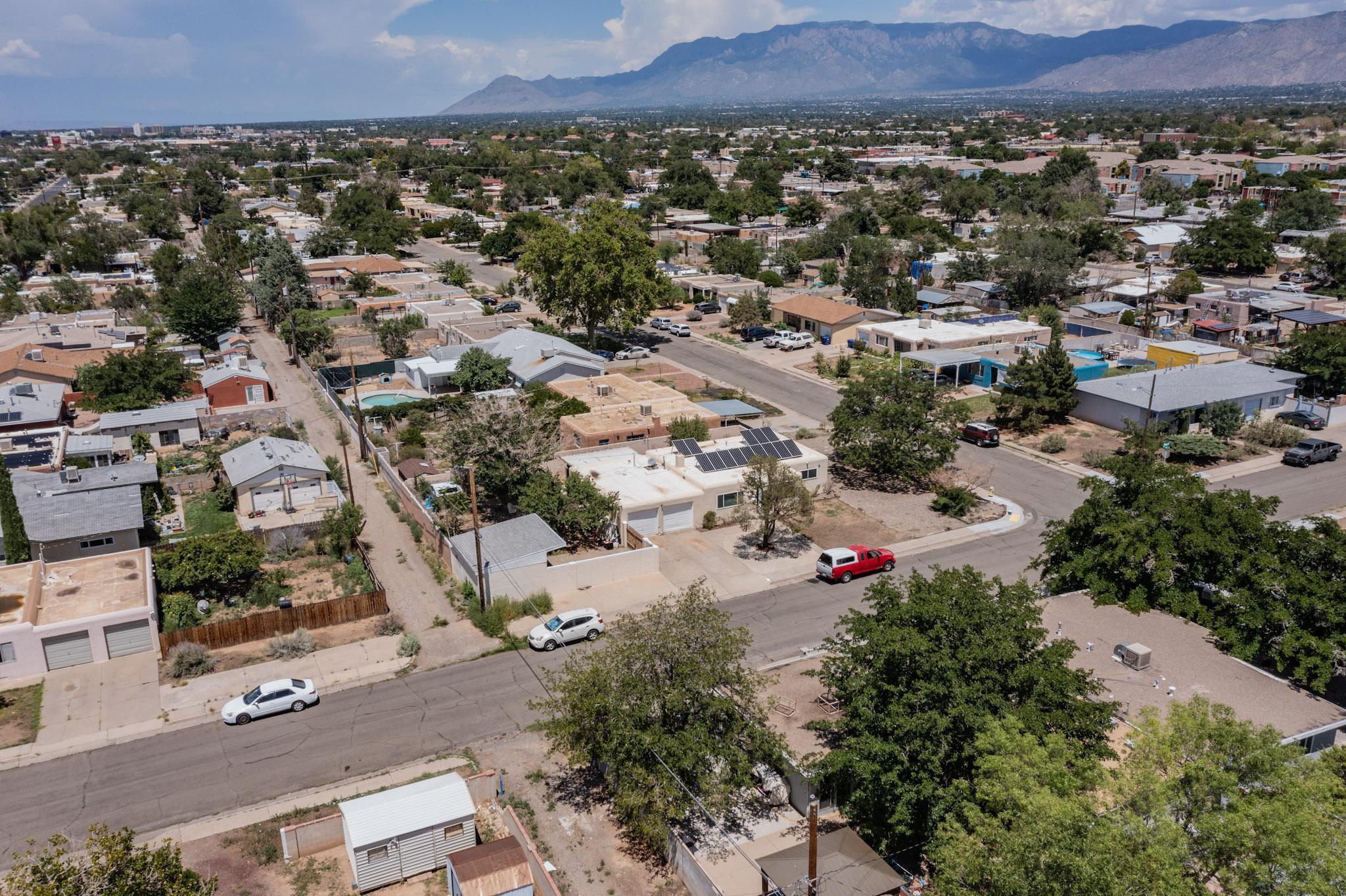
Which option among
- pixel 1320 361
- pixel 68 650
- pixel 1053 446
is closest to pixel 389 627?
pixel 68 650

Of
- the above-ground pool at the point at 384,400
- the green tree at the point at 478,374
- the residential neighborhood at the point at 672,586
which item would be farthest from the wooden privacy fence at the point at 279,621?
the green tree at the point at 478,374

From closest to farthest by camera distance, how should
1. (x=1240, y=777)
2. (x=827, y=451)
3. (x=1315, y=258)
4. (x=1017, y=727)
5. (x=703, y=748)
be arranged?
1. (x=1240, y=777)
2. (x=1017, y=727)
3. (x=703, y=748)
4. (x=827, y=451)
5. (x=1315, y=258)

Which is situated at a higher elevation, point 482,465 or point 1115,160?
point 1115,160

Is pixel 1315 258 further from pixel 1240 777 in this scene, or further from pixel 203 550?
pixel 203 550

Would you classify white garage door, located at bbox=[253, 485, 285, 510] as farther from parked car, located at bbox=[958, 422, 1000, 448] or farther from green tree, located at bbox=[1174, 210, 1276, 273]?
green tree, located at bbox=[1174, 210, 1276, 273]

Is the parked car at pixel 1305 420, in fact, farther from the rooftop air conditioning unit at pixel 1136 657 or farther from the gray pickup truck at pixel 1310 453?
the rooftop air conditioning unit at pixel 1136 657

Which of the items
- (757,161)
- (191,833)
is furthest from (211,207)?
(191,833)

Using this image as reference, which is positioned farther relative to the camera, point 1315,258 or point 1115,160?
point 1115,160
